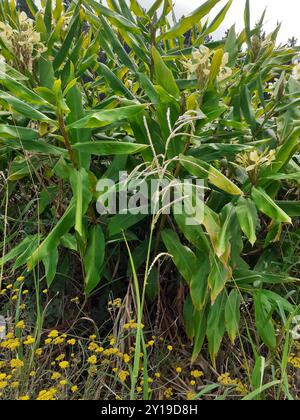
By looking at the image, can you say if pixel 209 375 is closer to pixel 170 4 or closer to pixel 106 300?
pixel 106 300

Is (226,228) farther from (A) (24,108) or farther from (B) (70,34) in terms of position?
(B) (70,34)

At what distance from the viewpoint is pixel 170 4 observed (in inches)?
55.5

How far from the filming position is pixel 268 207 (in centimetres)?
106

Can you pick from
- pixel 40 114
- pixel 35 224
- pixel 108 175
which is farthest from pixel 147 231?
pixel 40 114

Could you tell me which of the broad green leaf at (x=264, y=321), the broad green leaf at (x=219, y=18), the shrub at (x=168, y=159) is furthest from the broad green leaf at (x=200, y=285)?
the broad green leaf at (x=219, y=18)

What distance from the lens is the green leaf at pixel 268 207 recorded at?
1.03 meters

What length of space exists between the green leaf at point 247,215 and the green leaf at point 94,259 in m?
0.34

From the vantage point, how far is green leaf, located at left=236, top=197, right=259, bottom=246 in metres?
1.05

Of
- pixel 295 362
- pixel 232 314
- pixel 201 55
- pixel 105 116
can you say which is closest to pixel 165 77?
pixel 201 55

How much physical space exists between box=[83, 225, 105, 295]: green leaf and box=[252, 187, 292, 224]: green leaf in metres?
0.39

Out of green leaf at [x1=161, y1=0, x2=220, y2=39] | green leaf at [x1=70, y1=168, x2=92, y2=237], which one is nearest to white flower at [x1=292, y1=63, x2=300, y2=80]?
green leaf at [x1=161, y1=0, x2=220, y2=39]

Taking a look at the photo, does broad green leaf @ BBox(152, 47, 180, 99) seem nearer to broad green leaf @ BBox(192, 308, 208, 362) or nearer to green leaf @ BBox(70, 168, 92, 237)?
green leaf @ BBox(70, 168, 92, 237)

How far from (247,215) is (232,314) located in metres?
0.23

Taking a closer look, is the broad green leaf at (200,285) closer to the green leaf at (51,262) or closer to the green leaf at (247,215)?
the green leaf at (247,215)
